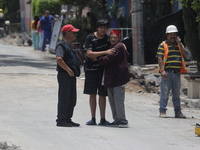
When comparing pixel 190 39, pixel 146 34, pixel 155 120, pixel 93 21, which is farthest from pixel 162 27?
pixel 155 120

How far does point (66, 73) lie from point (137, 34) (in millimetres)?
8595

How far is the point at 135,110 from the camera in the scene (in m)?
11.4

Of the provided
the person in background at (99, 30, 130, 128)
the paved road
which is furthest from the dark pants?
the person in background at (99, 30, 130, 128)

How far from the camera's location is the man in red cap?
8555 mm

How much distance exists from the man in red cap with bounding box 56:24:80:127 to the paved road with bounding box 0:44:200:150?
0.33 m

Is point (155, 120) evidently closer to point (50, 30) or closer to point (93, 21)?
point (93, 21)

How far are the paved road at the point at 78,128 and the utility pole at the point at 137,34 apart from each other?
2.71 meters

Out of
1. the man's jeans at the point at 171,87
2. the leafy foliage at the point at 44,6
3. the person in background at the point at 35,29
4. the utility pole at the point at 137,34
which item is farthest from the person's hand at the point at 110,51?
the leafy foliage at the point at 44,6

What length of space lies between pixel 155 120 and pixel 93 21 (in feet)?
41.5

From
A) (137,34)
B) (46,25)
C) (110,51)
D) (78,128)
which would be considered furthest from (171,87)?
(46,25)

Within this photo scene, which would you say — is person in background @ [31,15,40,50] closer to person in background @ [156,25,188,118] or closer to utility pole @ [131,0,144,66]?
utility pole @ [131,0,144,66]

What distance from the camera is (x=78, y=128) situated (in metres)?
8.59

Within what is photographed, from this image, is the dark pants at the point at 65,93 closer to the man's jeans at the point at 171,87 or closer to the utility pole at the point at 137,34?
the man's jeans at the point at 171,87

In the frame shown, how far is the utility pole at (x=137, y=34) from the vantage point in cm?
1684
